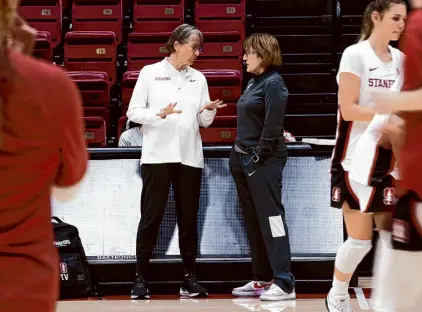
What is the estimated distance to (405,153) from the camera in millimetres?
2316

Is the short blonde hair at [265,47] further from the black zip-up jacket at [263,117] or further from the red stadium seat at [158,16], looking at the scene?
the red stadium seat at [158,16]

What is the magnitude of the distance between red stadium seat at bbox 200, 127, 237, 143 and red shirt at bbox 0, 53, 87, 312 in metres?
6.26

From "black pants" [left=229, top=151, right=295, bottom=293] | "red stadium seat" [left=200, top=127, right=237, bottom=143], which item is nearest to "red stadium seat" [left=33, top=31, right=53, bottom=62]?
"red stadium seat" [left=200, top=127, right=237, bottom=143]

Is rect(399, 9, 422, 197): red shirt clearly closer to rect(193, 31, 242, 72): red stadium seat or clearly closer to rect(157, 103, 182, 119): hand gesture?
rect(157, 103, 182, 119): hand gesture

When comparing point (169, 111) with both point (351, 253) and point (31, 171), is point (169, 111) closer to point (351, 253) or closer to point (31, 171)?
point (351, 253)

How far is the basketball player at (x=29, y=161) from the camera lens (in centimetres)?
179

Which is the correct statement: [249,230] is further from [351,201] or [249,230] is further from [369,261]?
[351,201]

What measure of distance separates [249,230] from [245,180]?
14.5 inches

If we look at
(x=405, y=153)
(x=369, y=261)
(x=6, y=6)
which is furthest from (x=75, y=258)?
(x=6, y=6)

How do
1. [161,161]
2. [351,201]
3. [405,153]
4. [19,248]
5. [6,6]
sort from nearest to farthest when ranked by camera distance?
[6,6], [19,248], [405,153], [351,201], [161,161]

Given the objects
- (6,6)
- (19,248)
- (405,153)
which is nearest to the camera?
(6,6)

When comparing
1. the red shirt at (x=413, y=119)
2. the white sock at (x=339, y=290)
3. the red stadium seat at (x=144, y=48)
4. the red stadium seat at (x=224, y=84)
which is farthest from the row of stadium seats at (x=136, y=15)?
the red shirt at (x=413, y=119)

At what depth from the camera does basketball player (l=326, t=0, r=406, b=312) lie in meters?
4.48

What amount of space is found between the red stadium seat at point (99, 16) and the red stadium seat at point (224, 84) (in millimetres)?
1753
